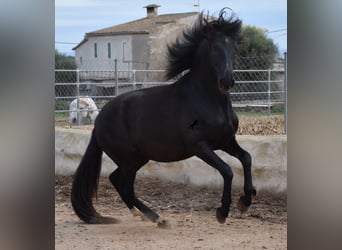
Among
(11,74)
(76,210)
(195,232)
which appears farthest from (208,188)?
(11,74)

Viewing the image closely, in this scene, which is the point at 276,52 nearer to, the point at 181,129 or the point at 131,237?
the point at 181,129

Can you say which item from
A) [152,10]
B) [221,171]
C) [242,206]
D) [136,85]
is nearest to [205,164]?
[221,171]

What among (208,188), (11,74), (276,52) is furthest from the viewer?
(208,188)

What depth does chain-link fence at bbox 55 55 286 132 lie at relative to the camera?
2.35 metres

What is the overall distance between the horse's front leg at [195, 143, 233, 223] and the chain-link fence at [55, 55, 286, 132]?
0.70 ft

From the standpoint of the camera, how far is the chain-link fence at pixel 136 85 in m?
2.35

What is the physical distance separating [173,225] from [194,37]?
79 centimetres

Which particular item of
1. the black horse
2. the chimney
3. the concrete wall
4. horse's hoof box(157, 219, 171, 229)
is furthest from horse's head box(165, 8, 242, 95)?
horse's hoof box(157, 219, 171, 229)

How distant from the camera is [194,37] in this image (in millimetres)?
2398

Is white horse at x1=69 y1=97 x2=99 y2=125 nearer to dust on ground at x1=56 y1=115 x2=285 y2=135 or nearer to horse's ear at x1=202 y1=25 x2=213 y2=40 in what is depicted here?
dust on ground at x1=56 y1=115 x2=285 y2=135

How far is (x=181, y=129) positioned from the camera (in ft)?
7.97

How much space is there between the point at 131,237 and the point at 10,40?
97cm

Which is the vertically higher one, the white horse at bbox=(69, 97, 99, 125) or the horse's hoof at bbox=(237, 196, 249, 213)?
the white horse at bbox=(69, 97, 99, 125)

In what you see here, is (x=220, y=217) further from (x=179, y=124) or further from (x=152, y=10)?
(x=152, y=10)
